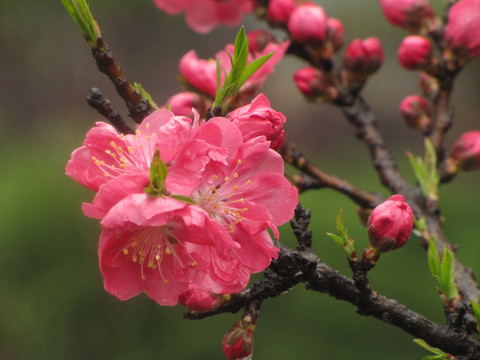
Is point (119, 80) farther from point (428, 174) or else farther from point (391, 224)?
point (428, 174)

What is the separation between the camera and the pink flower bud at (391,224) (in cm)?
55

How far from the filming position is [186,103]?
0.77 m

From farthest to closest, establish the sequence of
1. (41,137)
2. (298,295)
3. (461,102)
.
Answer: (461,102) < (41,137) < (298,295)

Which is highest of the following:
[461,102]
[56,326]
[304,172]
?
[304,172]

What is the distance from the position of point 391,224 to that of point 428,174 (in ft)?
1.20

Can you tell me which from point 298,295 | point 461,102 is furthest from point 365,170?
point 461,102

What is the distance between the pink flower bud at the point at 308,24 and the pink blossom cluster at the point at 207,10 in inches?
6.8

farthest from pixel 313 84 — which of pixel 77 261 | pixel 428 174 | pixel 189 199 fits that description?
pixel 77 261

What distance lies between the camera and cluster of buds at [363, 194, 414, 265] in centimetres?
55

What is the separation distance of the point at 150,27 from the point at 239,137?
12.9ft

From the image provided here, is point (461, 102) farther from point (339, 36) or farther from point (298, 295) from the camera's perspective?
point (339, 36)

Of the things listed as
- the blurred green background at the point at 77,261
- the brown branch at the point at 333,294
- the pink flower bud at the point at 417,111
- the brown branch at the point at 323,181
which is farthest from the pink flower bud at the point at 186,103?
the blurred green background at the point at 77,261

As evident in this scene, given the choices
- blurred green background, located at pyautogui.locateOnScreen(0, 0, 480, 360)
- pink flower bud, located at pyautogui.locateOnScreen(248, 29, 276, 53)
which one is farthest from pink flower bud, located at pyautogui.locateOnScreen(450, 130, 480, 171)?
blurred green background, located at pyautogui.locateOnScreen(0, 0, 480, 360)

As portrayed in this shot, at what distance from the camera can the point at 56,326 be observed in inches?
89.0
